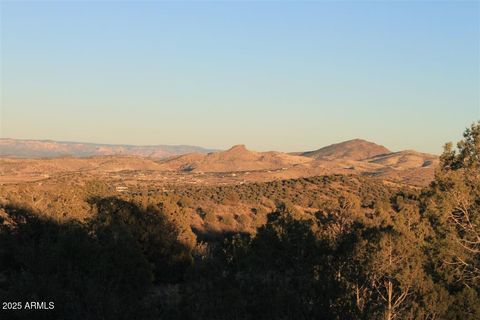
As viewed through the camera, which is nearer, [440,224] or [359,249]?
[359,249]

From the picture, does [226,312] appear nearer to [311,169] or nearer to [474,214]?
[474,214]

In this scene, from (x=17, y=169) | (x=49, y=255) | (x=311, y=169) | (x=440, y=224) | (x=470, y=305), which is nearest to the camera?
(x=470, y=305)

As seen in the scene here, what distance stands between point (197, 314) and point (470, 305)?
31.8 feet

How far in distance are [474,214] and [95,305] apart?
15.4 metres

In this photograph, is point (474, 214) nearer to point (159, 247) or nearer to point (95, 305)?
point (95, 305)

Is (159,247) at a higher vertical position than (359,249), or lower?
lower

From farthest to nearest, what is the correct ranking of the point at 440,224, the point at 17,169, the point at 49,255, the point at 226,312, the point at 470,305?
the point at 17,169
the point at 49,255
the point at 440,224
the point at 470,305
the point at 226,312

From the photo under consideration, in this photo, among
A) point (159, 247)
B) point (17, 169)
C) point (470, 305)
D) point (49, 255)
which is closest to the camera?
point (470, 305)

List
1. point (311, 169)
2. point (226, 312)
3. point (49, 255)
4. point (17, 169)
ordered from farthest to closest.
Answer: point (311, 169), point (17, 169), point (49, 255), point (226, 312)

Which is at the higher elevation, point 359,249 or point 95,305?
point 359,249

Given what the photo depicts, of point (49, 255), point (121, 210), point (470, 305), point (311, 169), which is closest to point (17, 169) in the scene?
point (311, 169)

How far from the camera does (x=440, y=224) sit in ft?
69.2

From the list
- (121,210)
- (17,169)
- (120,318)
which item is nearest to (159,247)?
(121,210)

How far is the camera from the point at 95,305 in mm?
16547
